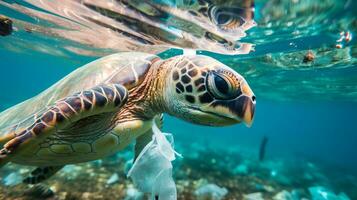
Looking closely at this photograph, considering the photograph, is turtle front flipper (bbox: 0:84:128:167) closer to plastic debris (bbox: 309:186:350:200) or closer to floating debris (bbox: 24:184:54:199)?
floating debris (bbox: 24:184:54:199)

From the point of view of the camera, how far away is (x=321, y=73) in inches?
535

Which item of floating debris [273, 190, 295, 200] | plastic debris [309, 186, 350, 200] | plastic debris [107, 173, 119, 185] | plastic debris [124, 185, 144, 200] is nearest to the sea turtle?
plastic debris [124, 185, 144, 200]

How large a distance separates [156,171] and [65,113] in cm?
130

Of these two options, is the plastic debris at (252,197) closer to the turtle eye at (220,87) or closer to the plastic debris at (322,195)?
the plastic debris at (322,195)

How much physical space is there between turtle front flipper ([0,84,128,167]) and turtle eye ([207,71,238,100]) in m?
1.02

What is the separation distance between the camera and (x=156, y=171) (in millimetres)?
3271

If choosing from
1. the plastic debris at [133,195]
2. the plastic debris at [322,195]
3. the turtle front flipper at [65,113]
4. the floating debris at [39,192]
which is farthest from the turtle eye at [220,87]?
the plastic debris at [322,195]

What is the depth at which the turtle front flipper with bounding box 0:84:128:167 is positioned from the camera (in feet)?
7.95

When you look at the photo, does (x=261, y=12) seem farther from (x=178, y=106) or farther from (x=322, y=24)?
(x=178, y=106)

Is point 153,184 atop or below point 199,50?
below

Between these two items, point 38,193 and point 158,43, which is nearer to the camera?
point 38,193

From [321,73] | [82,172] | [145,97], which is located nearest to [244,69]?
[321,73]

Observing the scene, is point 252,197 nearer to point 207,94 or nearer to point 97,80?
point 207,94

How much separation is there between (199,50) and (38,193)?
7.53 metres
